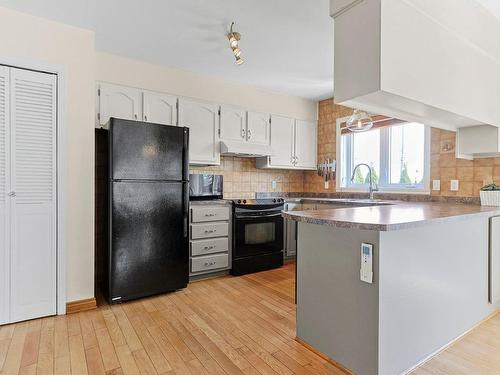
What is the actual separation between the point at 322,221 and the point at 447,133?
2320 mm

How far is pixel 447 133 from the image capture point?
3.04 metres

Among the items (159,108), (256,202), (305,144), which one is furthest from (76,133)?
(305,144)

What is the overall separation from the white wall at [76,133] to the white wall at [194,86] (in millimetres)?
453

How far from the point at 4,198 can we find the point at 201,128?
1.96m

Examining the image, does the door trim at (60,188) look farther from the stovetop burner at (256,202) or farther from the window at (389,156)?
the window at (389,156)

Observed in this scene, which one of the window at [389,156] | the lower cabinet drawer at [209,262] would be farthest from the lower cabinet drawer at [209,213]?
the window at [389,156]

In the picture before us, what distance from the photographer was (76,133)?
2467 millimetres

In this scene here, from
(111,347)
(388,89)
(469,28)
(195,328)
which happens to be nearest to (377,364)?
(195,328)

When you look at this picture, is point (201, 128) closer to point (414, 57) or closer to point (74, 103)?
point (74, 103)

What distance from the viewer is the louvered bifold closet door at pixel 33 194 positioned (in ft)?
7.38

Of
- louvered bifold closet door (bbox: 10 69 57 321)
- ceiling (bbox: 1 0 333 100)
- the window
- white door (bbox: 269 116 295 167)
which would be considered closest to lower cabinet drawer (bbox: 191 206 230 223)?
white door (bbox: 269 116 295 167)

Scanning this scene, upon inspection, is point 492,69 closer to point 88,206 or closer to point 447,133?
point 447,133

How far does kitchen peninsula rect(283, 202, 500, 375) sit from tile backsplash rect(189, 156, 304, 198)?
7.30 ft

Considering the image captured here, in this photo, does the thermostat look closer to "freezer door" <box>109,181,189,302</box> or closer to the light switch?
"freezer door" <box>109,181,189,302</box>
